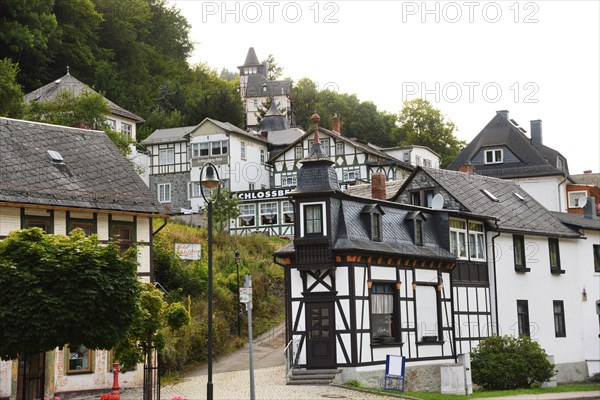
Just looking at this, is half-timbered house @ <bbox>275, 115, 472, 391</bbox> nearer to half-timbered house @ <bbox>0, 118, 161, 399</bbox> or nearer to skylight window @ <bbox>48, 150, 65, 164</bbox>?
half-timbered house @ <bbox>0, 118, 161, 399</bbox>

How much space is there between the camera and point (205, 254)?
45.3 m

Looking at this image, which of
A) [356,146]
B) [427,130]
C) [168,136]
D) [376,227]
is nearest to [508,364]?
[376,227]

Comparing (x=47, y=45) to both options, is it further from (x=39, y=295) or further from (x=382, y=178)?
(x=39, y=295)

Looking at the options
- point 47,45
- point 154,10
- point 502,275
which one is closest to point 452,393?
point 502,275

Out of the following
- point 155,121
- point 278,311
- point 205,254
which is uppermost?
point 155,121

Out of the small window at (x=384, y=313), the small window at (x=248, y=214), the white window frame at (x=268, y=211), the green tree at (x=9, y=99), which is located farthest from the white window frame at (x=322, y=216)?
the small window at (x=248, y=214)

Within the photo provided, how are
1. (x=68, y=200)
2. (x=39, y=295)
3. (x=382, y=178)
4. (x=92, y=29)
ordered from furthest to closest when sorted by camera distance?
(x=92, y=29)
(x=382, y=178)
(x=68, y=200)
(x=39, y=295)

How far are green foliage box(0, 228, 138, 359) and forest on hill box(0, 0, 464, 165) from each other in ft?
139

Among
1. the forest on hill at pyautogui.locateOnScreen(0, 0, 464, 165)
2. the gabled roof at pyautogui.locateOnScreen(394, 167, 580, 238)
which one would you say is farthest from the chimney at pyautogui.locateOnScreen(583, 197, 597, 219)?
the forest on hill at pyautogui.locateOnScreen(0, 0, 464, 165)

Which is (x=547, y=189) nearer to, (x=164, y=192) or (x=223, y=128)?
(x=223, y=128)

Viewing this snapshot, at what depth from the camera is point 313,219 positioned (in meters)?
32.2

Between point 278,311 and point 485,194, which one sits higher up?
point 485,194

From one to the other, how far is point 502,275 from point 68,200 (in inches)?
761

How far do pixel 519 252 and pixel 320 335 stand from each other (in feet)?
43.5
